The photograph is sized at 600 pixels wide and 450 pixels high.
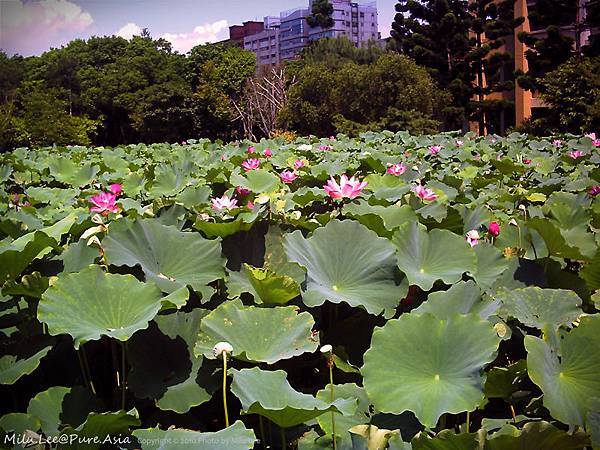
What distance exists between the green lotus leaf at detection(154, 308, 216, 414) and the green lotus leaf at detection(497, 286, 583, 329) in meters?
0.52

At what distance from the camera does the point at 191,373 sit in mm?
922

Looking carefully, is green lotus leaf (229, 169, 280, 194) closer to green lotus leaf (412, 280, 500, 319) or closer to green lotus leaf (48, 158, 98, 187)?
green lotus leaf (48, 158, 98, 187)

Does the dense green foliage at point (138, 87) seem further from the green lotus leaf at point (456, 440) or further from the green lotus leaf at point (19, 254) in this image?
the green lotus leaf at point (456, 440)

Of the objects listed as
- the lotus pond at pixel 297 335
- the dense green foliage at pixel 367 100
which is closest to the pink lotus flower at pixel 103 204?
the lotus pond at pixel 297 335

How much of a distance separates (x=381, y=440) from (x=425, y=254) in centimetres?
50

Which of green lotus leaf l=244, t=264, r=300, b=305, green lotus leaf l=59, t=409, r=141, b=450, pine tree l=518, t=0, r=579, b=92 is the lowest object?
green lotus leaf l=59, t=409, r=141, b=450

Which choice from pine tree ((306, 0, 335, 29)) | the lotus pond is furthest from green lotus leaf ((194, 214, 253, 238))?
pine tree ((306, 0, 335, 29))

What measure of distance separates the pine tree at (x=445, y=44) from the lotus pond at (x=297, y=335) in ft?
67.6

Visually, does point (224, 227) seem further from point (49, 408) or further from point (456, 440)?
point (456, 440)

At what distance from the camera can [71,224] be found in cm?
127

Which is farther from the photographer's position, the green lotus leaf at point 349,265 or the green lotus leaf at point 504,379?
the green lotus leaf at point 349,265

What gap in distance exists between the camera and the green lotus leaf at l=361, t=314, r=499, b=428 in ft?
2.65

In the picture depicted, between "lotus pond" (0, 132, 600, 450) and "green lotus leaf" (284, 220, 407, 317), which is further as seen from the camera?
"green lotus leaf" (284, 220, 407, 317)

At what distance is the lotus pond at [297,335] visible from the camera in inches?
31.2
